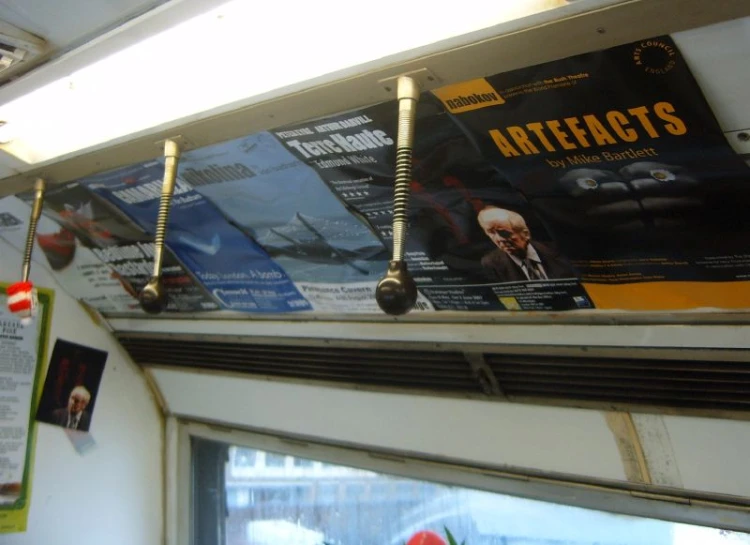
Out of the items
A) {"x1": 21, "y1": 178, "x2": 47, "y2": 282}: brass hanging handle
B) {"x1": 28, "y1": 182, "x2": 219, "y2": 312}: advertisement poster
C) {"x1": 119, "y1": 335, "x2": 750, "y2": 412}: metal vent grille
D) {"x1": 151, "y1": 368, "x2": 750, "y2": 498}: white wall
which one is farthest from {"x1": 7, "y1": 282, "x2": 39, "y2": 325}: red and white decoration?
{"x1": 151, "y1": 368, "x2": 750, "y2": 498}: white wall

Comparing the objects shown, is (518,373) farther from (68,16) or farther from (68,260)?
(68,260)

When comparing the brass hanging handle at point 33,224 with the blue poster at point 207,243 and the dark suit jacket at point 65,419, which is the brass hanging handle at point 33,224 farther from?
the dark suit jacket at point 65,419

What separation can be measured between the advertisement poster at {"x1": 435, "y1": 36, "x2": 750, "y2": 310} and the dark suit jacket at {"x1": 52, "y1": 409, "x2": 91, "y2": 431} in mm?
1540

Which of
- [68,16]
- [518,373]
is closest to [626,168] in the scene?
[518,373]

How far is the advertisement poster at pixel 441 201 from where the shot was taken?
3.09ft

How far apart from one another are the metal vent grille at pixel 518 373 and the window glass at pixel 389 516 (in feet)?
0.88

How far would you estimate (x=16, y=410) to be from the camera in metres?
1.80

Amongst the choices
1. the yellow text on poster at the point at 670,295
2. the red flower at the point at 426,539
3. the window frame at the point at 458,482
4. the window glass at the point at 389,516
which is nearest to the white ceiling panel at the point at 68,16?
the yellow text on poster at the point at 670,295

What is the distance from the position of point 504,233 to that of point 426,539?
868mm

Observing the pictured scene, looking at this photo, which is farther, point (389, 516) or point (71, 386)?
point (71, 386)

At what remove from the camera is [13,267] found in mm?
1832

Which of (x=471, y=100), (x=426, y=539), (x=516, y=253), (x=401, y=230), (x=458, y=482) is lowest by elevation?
(x=426, y=539)

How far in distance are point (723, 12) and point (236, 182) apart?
2.68ft

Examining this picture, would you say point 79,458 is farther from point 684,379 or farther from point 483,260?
point 684,379
